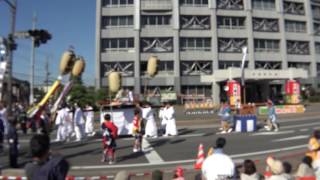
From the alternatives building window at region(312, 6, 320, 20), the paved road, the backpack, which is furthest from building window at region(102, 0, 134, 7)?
the backpack

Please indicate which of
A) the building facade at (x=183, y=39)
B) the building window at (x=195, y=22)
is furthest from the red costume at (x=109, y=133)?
the building window at (x=195, y=22)

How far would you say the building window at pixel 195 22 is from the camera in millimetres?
57875

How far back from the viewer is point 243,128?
22344mm

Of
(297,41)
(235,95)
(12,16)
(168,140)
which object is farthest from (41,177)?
(297,41)

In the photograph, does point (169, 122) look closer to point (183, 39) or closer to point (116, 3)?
point (183, 39)

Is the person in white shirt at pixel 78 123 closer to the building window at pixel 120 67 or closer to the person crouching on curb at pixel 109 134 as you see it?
the person crouching on curb at pixel 109 134

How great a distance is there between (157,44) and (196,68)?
682 centimetres

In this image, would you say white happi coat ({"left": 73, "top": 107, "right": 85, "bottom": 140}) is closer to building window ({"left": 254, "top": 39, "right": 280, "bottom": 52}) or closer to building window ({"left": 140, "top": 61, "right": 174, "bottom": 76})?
building window ({"left": 140, "top": 61, "right": 174, "bottom": 76})

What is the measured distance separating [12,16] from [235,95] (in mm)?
33812

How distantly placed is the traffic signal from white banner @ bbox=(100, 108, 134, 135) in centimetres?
726

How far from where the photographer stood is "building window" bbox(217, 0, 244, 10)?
5991 cm

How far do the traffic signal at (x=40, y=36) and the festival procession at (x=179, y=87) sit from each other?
36 millimetres

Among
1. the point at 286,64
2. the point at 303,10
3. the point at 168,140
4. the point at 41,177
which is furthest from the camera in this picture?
the point at 303,10

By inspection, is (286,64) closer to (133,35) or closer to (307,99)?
(307,99)
